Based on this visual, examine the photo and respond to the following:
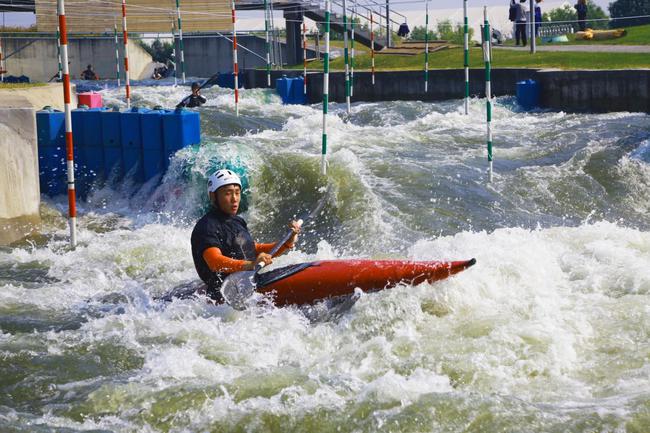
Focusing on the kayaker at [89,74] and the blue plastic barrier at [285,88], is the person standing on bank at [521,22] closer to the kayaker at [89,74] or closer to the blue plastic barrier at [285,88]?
the blue plastic barrier at [285,88]

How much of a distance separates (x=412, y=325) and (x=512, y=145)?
8.28 m

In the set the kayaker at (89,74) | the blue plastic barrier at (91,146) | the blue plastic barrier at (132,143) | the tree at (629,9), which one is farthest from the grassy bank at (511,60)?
the tree at (629,9)

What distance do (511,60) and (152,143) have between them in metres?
12.2

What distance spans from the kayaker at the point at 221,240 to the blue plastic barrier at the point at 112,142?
5119 mm

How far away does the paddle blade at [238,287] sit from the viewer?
6738 millimetres

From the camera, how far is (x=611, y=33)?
25.9m

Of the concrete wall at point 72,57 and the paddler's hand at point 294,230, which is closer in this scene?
the paddler's hand at point 294,230

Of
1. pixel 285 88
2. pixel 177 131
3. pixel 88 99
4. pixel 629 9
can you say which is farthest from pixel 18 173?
pixel 629 9

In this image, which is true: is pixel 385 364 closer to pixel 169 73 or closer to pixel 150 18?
pixel 150 18

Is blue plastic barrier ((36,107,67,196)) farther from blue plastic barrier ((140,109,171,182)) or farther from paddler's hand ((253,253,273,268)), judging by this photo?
paddler's hand ((253,253,273,268))

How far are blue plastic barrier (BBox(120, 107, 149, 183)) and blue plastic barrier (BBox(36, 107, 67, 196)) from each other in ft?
2.34

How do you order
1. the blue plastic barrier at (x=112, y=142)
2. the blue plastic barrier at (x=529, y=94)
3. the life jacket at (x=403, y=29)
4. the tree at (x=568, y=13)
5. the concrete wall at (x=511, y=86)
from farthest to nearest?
1. the tree at (x=568, y=13)
2. the life jacket at (x=403, y=29)
3. the blue plastic barrier at (x=529, y=94)
4. the concrete wall at (x=511, y=86)
5. the blue plastic barrier at (x=112, y=142)

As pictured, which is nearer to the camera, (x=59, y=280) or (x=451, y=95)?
(x=59, y=280)

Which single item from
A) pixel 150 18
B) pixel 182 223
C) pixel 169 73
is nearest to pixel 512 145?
pixel 182 223
